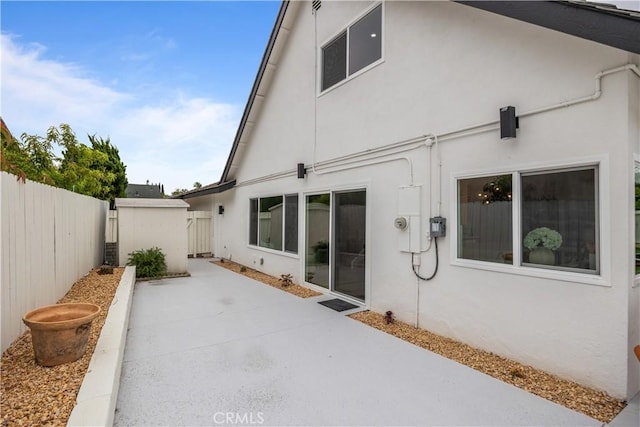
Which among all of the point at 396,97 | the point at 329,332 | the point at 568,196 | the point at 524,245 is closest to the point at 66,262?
the point at 329,332

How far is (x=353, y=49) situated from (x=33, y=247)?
637 cm

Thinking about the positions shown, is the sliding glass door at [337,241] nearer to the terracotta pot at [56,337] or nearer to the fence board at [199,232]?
the terracotta pot at [56,337]

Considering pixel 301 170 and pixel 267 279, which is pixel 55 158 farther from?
pixel 267 279

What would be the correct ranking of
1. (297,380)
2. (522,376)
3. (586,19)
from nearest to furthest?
(586,19)
(297,380)
(522,376)

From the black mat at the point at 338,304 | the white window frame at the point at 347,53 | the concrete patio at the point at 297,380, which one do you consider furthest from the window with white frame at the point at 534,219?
the white window frame at the point at 347,53

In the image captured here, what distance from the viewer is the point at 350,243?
6.75 m

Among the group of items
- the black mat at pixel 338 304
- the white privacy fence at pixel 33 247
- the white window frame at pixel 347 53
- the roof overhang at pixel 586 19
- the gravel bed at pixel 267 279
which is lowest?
the gravel bed at pixel 267 279

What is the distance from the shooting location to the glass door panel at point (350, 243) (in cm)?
645

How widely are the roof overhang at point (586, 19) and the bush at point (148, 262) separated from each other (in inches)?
373

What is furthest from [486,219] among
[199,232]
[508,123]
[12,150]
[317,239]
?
[199,232]

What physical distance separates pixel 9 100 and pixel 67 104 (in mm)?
3449

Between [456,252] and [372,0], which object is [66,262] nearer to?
[456,252]

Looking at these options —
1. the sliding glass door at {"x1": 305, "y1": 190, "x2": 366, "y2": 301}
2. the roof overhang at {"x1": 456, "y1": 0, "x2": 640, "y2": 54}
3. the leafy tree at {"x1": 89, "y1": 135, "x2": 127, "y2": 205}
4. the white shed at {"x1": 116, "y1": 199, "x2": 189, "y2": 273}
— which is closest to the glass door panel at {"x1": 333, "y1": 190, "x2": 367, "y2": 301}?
the sliding glass door at {"x1": 305, "y1": 190, "x2": 366, "y2": 301}

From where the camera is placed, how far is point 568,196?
3.55m
